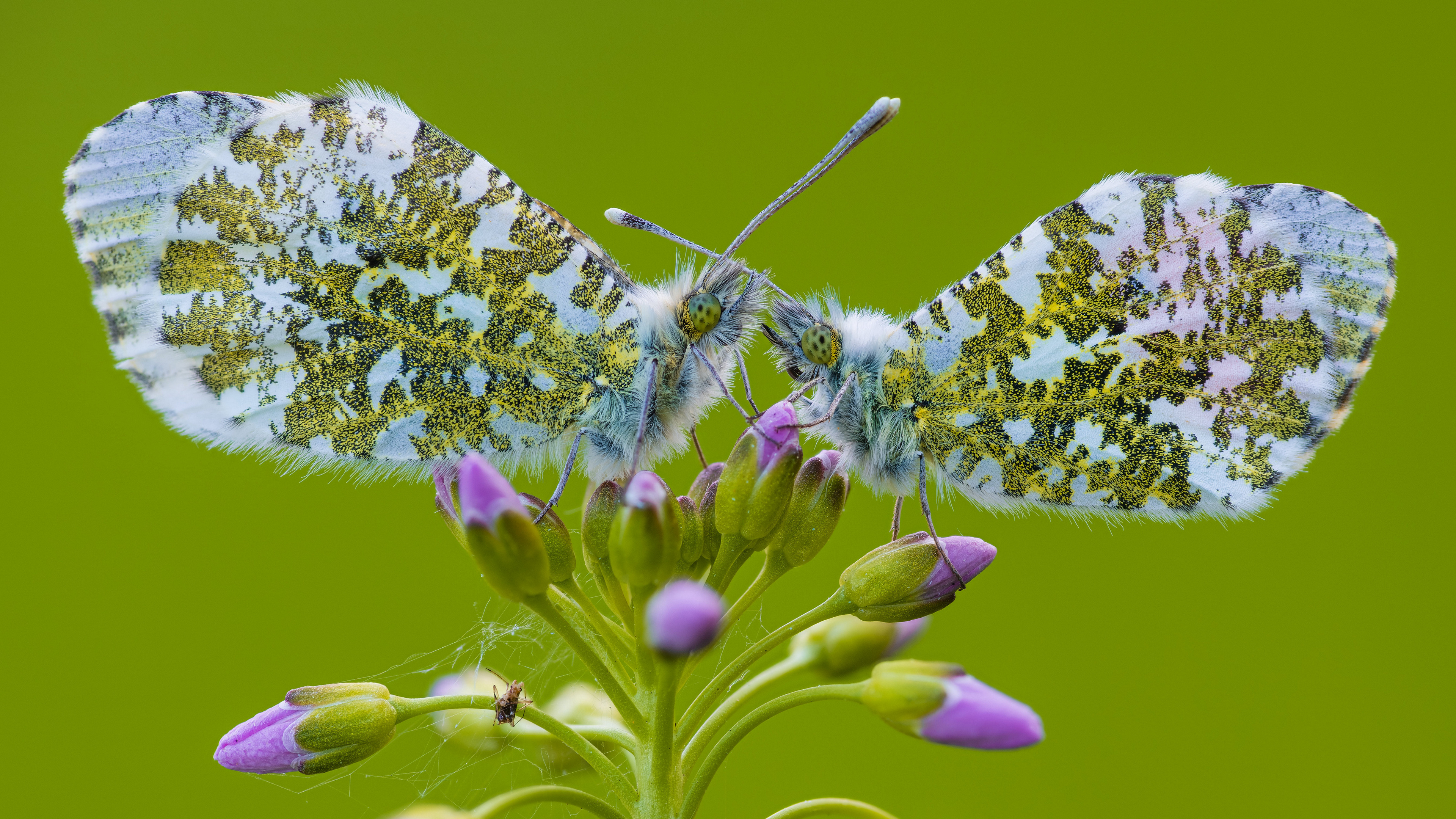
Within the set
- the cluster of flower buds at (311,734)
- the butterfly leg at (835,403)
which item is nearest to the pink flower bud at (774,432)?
the butterfly leg at (835,403)

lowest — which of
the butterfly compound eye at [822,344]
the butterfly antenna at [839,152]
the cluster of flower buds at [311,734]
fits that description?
the cluster of flower buds at [311,734]

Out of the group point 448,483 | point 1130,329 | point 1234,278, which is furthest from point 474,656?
point 1234,278

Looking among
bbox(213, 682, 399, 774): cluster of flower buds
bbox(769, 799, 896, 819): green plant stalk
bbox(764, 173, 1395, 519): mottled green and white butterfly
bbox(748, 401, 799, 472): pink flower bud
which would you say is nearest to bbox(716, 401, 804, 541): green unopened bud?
bbox(748, 401, 799, 472): pink flower bud

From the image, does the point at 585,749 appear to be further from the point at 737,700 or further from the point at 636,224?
the point at 636,224

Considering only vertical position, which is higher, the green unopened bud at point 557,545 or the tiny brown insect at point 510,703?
the green unopened bud at point 557,545

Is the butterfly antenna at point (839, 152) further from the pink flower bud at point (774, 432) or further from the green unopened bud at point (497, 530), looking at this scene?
the green unopened bud at point (497, 530)

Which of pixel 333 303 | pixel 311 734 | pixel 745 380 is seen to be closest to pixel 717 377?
pixel 745 380

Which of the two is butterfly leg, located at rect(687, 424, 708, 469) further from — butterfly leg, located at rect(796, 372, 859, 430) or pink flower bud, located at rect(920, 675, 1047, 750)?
pink flower bud, located at rect(920, 675, 1047, 750)
